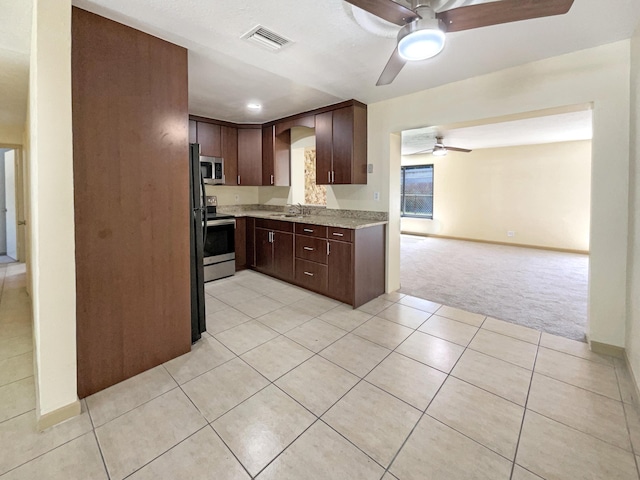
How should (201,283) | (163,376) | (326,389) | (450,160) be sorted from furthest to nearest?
(450,160), (201,283), (163,376), (326,389)

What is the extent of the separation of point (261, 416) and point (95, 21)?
256 cm

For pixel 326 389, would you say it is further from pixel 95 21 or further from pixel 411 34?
pixel 95 21

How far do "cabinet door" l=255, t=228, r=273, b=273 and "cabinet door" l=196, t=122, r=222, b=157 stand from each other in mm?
1357

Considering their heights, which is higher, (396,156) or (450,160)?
(450,160)

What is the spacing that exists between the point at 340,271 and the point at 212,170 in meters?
2.59

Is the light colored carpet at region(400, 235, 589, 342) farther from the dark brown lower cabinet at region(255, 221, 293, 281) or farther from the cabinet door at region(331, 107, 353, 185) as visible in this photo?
the cabinet door at region(331, 107, 353, 185)

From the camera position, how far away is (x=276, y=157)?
15.4 ft

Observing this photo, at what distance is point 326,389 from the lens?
1.95 metres

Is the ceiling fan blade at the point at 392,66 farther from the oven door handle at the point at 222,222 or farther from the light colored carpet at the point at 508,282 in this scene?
the oven door handle at the point at 222,222

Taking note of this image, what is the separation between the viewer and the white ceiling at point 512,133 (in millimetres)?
4449

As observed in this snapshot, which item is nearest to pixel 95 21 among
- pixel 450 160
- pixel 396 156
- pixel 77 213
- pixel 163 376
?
pixel 77 213

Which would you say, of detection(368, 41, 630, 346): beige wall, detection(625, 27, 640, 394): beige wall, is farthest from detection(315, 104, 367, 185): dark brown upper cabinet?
detection(625, 27, 640, 394): beige wall

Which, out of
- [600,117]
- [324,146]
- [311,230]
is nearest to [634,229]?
[600,117]

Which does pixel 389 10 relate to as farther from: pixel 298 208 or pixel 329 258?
pixel 298 208
